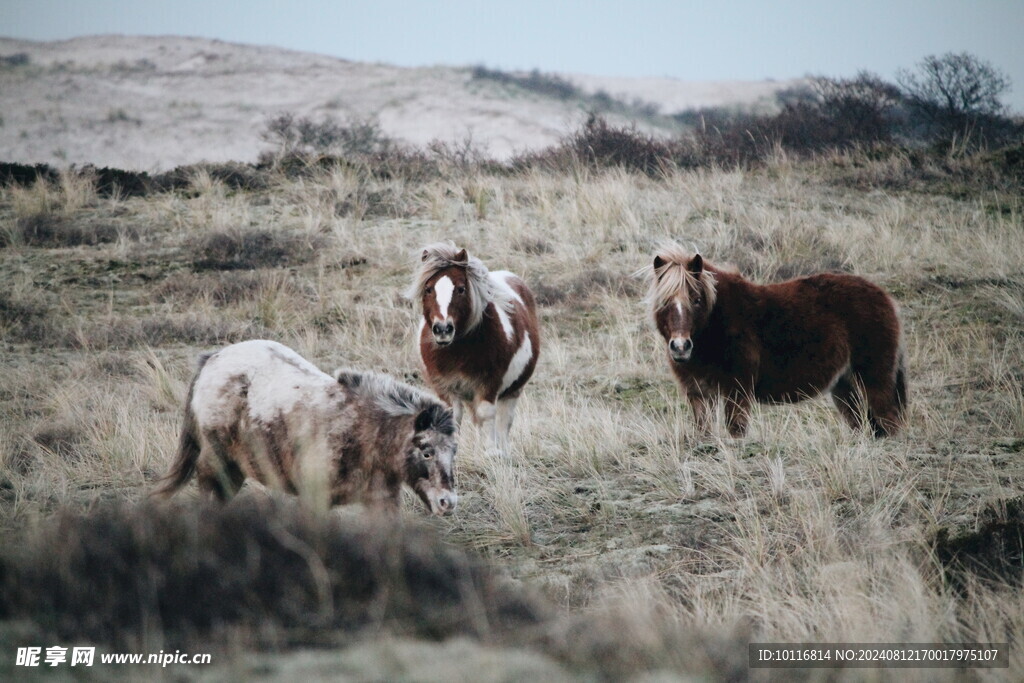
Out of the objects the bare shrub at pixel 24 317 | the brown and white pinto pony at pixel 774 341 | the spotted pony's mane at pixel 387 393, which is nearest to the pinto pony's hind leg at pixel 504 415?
the brown and white pinto pony at pixel 774 341

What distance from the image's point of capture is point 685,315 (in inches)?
264

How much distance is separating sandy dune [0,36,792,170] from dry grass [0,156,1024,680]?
19.1 m

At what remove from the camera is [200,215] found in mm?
14719

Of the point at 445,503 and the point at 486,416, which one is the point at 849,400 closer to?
the point at 486,416

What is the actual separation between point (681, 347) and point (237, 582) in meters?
4.36

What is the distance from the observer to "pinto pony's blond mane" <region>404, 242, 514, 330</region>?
704 cm

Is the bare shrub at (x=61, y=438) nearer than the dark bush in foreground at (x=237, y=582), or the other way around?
the dark bush in foreground at (x=237, y=582)

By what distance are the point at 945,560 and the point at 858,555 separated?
17.6 inches

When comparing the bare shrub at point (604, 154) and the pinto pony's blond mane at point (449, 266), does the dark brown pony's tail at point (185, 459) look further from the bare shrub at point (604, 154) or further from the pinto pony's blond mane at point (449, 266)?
the bare shrub at point (604, 154)

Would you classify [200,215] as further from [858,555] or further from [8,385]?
[858,555]

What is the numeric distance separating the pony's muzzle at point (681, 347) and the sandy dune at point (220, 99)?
2726 centimetres

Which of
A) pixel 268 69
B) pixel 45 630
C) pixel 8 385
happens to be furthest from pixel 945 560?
pixel 268 69

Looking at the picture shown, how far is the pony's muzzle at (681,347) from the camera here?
6562 millimetres

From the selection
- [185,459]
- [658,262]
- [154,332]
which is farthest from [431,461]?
[154,332]
